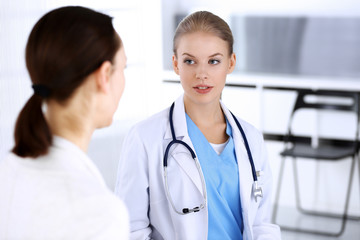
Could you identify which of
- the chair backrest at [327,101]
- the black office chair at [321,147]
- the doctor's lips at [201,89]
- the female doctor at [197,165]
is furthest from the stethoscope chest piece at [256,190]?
the chair backrest at [327,101]

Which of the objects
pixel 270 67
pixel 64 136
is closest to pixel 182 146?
pixel 64 136

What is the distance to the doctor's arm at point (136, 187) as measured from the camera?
56.1 inches

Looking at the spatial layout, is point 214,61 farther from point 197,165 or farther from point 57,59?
point 57,59

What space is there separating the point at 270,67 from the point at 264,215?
2566 mm

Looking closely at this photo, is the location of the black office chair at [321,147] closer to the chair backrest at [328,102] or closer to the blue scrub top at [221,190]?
the chair backrest at [328,102]

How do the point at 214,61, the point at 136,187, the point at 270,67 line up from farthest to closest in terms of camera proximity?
the point at 270,67, the point at 214,61, the point at 136,187

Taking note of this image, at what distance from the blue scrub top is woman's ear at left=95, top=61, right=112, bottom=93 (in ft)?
2.14

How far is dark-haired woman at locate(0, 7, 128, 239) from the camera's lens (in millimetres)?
765

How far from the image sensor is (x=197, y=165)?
1.45m

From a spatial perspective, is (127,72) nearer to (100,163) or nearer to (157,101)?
(157,101)

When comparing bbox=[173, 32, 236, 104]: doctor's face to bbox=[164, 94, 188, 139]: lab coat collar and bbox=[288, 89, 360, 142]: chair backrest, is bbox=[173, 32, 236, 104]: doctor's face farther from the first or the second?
bbox=[288, 89, 360, 142]: chair backrest

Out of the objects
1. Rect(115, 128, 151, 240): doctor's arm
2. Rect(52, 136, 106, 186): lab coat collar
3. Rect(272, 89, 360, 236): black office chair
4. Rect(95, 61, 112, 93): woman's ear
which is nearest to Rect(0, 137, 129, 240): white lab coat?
Rect(52, 136, 106, 186): lab coat collar

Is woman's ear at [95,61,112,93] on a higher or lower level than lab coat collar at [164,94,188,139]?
higher

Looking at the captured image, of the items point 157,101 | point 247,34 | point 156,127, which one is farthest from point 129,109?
point 247,34
